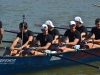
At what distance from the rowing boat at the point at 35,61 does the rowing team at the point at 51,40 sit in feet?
0.80

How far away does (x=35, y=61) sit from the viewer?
11.9 metres

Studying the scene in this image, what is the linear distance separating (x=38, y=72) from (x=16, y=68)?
88cm

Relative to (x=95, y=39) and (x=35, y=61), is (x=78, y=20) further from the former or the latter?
(x=35, y=61)

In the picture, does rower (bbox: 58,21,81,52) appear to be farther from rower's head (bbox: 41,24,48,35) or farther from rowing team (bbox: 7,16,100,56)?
rower's head (bbox: 41,24,48,35)

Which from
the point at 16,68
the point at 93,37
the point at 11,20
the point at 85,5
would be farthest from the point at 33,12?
the point at 16,68

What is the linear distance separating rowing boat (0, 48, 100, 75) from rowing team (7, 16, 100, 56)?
0.24 meters

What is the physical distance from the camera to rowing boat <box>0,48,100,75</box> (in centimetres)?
1137

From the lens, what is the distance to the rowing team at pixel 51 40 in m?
12.1

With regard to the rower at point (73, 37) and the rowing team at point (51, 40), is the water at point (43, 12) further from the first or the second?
the rower at point (73, 37)

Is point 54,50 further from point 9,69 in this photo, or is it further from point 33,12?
point 33,12

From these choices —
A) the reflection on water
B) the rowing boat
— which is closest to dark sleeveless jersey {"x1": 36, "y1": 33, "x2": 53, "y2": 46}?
the rowing boat

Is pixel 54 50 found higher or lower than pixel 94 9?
lower

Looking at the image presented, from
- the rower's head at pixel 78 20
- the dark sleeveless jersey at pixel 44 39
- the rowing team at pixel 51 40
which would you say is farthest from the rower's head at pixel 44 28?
the rower's head at pixel 78 20

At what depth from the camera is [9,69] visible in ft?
38.0
